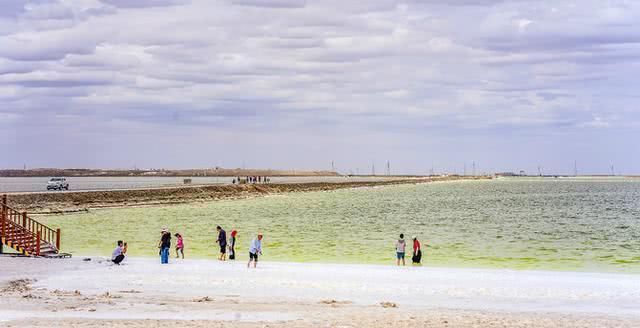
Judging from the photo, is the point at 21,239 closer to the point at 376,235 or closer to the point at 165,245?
the point at 165,245

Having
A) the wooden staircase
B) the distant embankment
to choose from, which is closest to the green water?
the wooden staircase

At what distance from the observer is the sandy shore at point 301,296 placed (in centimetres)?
1953

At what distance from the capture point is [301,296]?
77.9 feet

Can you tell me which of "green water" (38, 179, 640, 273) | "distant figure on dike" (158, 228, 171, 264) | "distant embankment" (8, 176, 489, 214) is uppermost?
"distant embankment" (8, 176, 489, 214)

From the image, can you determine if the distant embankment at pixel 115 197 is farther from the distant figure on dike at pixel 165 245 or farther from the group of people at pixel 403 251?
the group of people at pixel 403 251

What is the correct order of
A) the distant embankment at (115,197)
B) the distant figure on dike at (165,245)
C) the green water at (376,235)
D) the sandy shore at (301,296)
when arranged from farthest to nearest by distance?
the distant embankment at (115,197) → the green water at (376,235) → the distant figure on dike at (165,245) → the sandy shore at (301,296)

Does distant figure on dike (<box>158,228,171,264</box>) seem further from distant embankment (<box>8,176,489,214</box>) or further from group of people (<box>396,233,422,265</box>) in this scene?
distant embankment (<box>8,176,489,214</box>)

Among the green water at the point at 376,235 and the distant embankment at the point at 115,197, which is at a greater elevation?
the distant embankment at the point at 115,197

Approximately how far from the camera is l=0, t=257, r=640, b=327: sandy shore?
19.5 metres

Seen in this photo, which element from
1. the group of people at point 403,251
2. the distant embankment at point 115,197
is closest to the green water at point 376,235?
the group of people at point 403,251

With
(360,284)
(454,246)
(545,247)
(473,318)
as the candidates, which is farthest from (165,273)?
(545,247)

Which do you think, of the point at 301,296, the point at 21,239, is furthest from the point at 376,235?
the point at 301,296

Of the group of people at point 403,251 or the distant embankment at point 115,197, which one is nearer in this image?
the group of people at point 403,251

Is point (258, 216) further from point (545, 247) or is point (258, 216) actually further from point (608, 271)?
point (608, 271)
